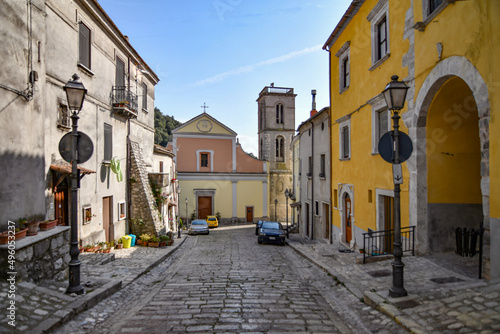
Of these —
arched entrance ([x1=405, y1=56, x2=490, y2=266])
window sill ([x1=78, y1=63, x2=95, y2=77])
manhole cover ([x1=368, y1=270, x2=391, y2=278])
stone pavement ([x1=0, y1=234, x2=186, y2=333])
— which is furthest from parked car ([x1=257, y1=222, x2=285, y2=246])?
window sill ([x1=78, y1=63, x2=95, y2=77])

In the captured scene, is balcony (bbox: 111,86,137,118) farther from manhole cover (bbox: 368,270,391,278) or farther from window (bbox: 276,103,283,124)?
window (bbox: 276,103,283,124)

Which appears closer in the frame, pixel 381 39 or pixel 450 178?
pixel 450 178

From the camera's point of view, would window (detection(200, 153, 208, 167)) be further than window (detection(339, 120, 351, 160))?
Yes

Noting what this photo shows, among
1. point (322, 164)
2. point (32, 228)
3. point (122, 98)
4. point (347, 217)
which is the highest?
point (122, 98)

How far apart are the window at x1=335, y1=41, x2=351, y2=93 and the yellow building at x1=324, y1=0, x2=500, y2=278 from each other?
0.14 metres

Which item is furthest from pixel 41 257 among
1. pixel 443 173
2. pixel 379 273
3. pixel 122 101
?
pixel 122 101

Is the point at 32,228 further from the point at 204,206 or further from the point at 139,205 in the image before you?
the point at 204,206

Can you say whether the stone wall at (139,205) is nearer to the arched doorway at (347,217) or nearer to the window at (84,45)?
the window at (84,45)

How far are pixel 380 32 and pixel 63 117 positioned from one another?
1061 centimetres

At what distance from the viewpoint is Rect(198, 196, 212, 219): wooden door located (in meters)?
35.7

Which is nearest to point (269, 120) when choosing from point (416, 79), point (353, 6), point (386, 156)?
point (353, 6)

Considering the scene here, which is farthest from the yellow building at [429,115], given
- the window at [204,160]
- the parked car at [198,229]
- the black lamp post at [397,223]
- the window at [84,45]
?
the window at [204,160]

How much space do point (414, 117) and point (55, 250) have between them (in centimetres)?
906

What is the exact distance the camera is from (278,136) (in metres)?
40.4
